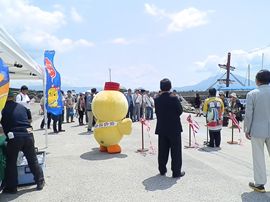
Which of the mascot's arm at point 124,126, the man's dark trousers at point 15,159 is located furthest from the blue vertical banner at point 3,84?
the mascot's arm at point 124,126

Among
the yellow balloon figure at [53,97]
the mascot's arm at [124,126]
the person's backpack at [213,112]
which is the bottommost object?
the mascot's arm at [124,126]

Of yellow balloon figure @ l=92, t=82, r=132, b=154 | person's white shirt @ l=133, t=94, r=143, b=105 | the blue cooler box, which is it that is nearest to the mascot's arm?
yellow balloon figure @ l=92, t=82, r=132, b=154

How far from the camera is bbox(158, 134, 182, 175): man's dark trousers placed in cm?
572

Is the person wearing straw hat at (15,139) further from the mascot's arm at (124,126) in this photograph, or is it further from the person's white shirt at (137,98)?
the person's white shirt at (137,98)

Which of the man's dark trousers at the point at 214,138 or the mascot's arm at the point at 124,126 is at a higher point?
the mascot's arm at the point at 124,126

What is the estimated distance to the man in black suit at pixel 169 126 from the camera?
572 centimetres

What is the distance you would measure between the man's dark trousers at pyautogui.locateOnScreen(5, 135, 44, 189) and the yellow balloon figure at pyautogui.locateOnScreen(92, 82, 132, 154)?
271 centimetres

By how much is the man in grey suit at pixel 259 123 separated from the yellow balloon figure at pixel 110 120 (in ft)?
11.7

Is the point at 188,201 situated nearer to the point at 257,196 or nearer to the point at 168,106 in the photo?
→ the point at 257,196

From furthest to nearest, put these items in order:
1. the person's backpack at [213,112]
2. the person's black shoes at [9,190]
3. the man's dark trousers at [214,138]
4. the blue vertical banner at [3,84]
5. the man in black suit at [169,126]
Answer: the man's dark trousers at [214,138] < the person's backpack at [213,112] < the man in black suit at [169,126] < the person's black shoes at [9,190] < the blue vertical banner at [3,84]

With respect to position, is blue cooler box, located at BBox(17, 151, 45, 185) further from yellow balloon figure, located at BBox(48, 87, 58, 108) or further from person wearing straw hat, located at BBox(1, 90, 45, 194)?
yellow balloon figure, located at BBox(48, 87, 58, 108)

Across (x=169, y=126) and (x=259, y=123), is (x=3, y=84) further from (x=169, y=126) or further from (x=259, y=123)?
(x=259, y=123)

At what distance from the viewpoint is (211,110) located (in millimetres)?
8656

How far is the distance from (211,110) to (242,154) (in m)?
1.52
